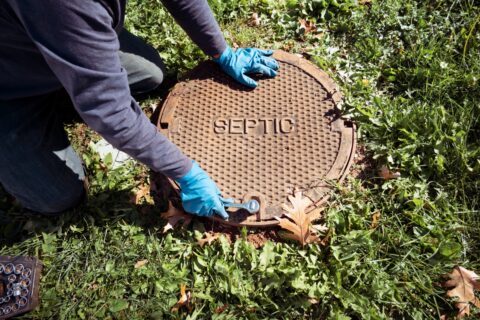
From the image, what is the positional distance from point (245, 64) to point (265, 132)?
48 cm

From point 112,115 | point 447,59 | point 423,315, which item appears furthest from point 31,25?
point 447,59

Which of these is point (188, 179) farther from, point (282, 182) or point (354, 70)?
point (354, 70)

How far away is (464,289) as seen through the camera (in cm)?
177

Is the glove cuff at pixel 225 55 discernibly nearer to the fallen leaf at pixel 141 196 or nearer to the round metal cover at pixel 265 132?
the round metal cover at pixel 265 132

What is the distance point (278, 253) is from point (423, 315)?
72cm

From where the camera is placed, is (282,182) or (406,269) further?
(282,182)

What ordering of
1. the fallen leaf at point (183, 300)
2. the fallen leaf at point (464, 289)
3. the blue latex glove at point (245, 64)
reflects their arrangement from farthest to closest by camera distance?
the blue latex glove at point (245, 64), the fallen leaf at point (183, 300), the fallen leaf at point (464, 289)

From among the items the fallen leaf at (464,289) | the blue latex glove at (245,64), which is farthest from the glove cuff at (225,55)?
the fallen leaf at (464,289)

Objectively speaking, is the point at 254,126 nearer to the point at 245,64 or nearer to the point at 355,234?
the point at 245,64

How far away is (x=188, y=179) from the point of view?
194 centimetres

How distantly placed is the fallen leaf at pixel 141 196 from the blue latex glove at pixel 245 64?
88cm

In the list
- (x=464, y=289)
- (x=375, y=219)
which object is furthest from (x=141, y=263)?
(x=464, y=289)

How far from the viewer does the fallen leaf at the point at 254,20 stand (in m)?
2.88

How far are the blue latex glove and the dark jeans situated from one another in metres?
1.00
